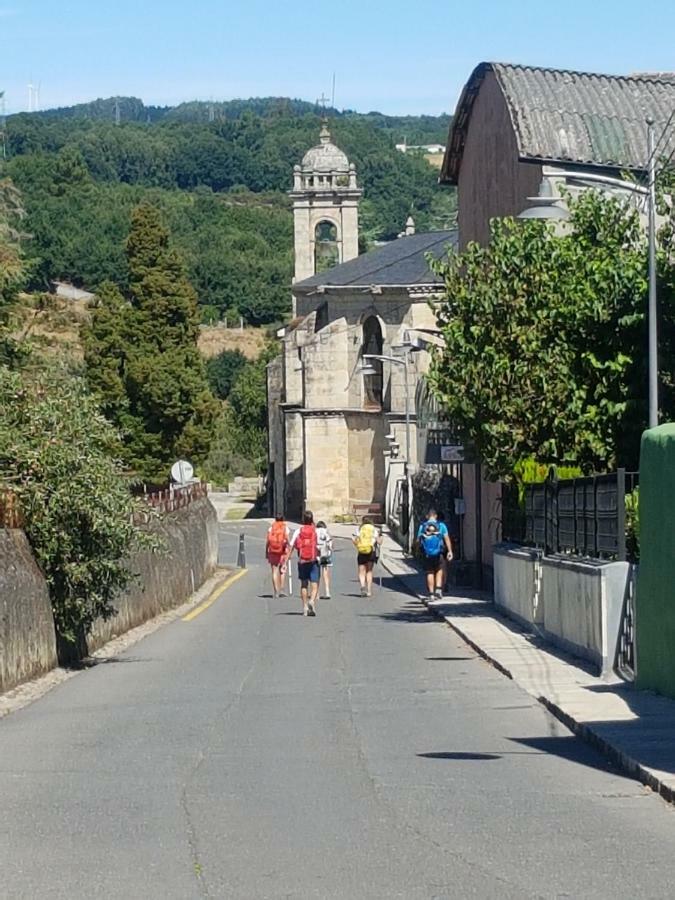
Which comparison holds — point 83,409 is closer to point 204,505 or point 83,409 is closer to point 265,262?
point 204,505

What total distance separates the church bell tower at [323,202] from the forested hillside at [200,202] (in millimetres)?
22012

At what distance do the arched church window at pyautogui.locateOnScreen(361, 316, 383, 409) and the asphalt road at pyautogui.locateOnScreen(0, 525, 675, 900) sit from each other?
189ft

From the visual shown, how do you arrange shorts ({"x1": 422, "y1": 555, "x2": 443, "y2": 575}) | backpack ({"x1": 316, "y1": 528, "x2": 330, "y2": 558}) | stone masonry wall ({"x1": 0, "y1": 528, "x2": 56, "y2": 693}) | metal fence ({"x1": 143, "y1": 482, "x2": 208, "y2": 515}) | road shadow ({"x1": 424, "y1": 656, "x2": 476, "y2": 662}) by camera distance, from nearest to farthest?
1. stone masonry wall ({"x1": 0, "y1": 528, "x2": 56, "y2": 693})
2. road shadow ({"x1": 424, "y1": 656, "x2": 476, "y2": 662})
3. shorts ({"x1": 422, "y1": 555, "x2": 443, "y2": 575})
4. metal fence ({"x1": 143, "y1": 482, "x2": 208, "y2": 515})
5. backpack ({"x1": 316, "y1": 528, "x2": 330, "y2": 558})

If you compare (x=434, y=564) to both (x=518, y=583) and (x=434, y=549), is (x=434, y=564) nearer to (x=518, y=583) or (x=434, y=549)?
(x=434, y=549)

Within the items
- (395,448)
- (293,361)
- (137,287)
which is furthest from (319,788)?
(293,361)

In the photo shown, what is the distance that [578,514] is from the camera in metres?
20.2

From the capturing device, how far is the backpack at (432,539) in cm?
3145

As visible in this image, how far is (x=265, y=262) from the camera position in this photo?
152500 millimetres

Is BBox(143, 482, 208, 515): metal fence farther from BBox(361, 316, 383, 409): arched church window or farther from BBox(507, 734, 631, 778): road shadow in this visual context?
BBox(361, 316, 383, 409): arched church window

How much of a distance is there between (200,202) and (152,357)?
12311 centimetres

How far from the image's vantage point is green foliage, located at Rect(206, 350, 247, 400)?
127812mm

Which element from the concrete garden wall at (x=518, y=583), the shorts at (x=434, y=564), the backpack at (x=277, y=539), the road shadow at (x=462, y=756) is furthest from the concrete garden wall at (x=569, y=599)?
the backpack at (x=277, y=539)

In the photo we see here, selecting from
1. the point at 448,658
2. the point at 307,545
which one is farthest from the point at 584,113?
the point at 448,658

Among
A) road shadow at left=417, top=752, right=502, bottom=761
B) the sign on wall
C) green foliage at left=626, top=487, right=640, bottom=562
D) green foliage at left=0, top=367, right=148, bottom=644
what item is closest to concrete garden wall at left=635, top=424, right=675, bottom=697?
green foliage at left=626, top=487, right=640, bottom=562
